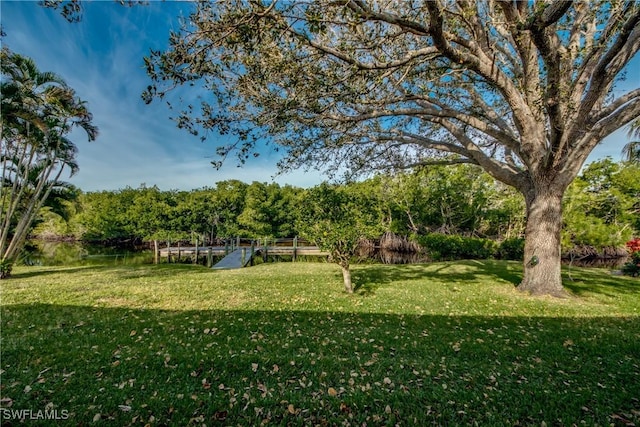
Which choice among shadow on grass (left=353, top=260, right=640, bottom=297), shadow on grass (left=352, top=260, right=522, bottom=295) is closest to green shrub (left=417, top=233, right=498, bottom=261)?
shadow on grass (left=353, top=260, right=640, bottom=297)

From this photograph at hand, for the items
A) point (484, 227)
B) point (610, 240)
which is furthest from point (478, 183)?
point (610, 240)

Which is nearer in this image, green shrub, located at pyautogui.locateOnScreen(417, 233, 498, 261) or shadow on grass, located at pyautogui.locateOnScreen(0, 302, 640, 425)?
shadow on grass, located at pyautogui.locateOnScreen(0, 302, 640, 425)

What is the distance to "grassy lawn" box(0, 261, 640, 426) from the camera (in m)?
3.11

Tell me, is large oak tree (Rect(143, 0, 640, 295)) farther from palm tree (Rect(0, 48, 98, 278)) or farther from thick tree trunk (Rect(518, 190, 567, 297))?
palm tree (Rect(0, 48, 98, 278))

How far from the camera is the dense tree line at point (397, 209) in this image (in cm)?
1122

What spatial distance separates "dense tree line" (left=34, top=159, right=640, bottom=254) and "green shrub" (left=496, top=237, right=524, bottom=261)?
1.55 meters

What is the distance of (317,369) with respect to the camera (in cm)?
401

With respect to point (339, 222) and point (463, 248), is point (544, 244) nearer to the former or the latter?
point (339, 222)

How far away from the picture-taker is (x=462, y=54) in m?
5.49

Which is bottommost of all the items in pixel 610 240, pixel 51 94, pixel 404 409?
pixel 404 409

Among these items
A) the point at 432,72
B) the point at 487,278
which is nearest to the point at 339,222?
the point at 432,72

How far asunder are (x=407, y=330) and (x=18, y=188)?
693 inches

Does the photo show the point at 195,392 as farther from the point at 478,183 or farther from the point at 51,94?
the point at 478,183

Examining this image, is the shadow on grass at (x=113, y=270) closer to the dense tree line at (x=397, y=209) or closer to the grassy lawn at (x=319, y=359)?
the dense tree line at (x=397, y=209)
